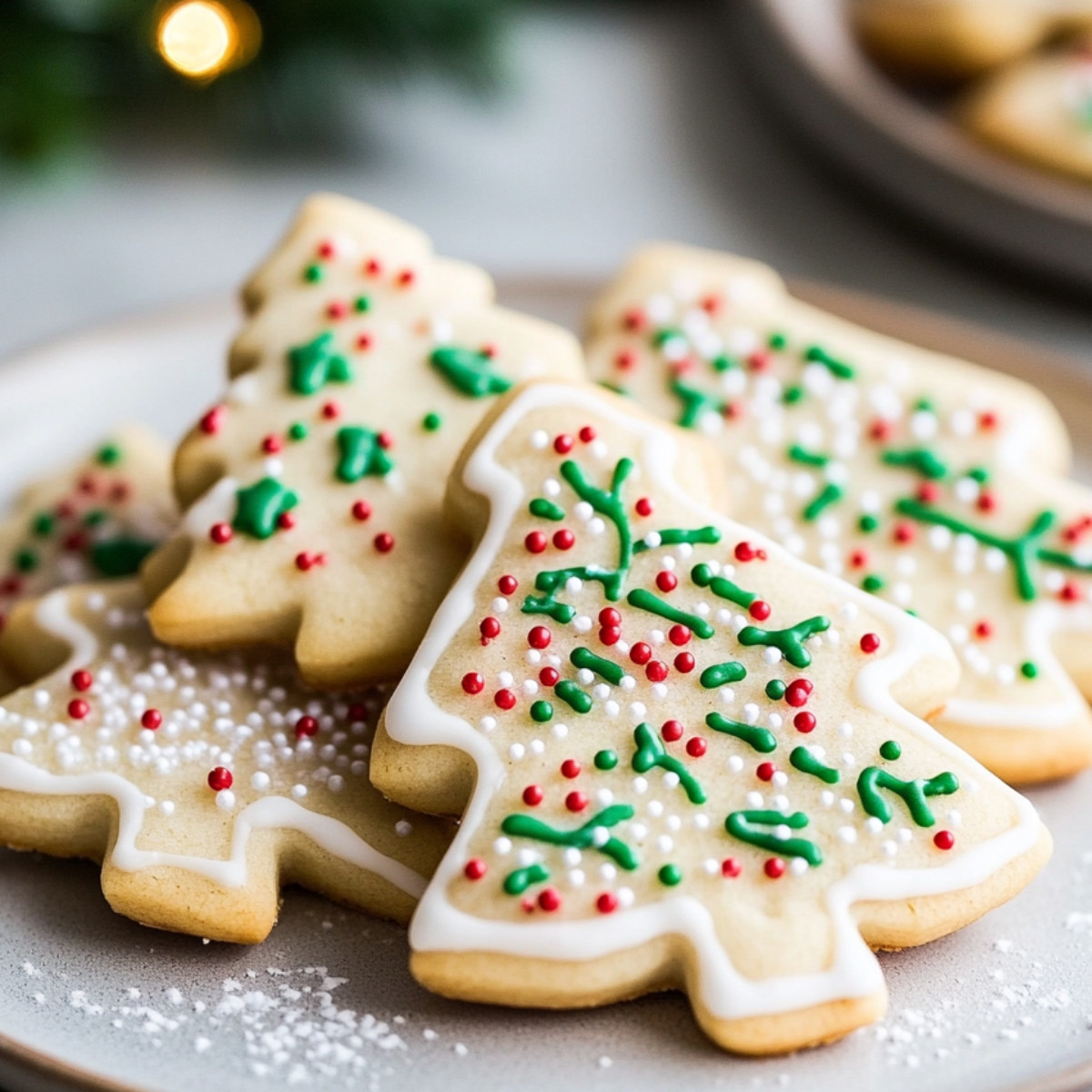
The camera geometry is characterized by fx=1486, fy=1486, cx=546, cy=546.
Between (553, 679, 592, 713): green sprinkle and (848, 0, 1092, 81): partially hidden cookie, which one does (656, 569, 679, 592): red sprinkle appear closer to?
(553, 679, 592, 713): green sprinkle

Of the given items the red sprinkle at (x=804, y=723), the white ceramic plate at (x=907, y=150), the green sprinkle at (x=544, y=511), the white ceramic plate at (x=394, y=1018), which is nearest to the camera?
the white ceramic plate at (x=394, y=1018)

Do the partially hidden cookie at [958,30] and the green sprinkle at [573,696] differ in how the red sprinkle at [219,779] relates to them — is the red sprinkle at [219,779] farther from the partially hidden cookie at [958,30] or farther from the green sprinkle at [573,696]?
the partially hidden cookie at [958,30]

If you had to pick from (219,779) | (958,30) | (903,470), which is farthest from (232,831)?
(958,30)

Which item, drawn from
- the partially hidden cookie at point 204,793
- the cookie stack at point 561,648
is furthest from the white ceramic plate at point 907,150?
the partially hidden cookie at point 204,793

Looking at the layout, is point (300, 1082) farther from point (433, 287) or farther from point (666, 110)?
point (666, 110)

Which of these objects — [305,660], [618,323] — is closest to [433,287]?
[618,323]
